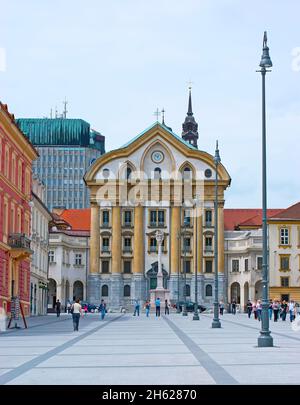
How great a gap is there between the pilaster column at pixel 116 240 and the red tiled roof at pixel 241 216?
66.4 feet

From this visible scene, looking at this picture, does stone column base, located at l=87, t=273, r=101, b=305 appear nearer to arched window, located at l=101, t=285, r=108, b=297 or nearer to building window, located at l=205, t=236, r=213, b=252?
arched window, located at l=101, t=285, r=108, b=297

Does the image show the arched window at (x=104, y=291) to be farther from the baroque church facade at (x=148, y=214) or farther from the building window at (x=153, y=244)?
the building window at (x=153, y=244)

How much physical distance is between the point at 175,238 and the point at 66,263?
15105 mm

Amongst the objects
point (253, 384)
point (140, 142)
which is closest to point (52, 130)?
→ point (140, 142)

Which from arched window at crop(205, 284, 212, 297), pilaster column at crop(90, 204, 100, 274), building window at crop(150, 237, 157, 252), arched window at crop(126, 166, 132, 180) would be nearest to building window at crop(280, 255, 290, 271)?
arched window at crop(205, 284, 212, 297)

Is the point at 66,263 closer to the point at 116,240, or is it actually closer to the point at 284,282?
the point at 116,240

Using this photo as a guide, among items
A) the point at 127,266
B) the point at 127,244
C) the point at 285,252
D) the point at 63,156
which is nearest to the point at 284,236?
the point at 285,252

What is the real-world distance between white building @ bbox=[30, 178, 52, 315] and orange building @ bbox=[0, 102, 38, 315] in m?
6.24

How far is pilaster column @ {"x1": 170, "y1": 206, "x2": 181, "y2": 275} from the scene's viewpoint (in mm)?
117125

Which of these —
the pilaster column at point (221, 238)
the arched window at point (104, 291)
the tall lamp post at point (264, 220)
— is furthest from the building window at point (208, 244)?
the tall lamp post at point (264, 220)

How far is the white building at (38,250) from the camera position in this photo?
243 feet

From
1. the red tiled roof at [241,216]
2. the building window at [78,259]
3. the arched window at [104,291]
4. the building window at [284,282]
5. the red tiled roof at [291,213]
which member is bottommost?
the arched window at [104,291]

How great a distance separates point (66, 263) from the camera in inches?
4641
